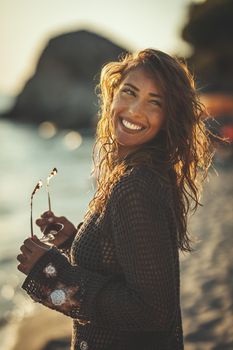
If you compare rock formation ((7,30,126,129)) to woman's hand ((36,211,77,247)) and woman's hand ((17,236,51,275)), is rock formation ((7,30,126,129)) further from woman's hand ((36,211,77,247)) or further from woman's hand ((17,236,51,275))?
woman's hand ((17,236,51,275))

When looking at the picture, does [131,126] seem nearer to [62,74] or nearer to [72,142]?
[72,142]

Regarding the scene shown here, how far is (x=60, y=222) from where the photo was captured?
2703 millimetres

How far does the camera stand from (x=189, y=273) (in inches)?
264

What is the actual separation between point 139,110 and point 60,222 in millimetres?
863

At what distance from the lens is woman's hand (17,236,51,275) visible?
6.50ft

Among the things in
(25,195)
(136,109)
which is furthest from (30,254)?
(25,195)

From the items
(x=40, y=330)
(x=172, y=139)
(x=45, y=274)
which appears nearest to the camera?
(x=45, y=274)

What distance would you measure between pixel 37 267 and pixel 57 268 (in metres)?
0.09

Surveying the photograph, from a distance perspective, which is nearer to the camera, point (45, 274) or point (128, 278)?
point (128, 278)

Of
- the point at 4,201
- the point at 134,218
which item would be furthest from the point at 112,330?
the point at 4,201

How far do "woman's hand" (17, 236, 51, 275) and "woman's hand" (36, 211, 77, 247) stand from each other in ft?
2.07

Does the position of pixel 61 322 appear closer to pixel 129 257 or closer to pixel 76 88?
pixel 129 257

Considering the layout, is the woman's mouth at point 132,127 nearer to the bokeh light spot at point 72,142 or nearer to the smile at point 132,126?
the smile at point 132,126

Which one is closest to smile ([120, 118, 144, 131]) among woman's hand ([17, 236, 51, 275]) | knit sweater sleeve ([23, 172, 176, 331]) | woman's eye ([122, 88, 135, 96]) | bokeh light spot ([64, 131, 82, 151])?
woman's eye ([122, 88, 135, 96])
